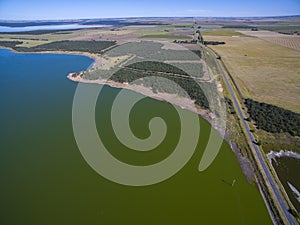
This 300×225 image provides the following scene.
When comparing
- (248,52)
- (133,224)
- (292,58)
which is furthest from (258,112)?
(248,52)

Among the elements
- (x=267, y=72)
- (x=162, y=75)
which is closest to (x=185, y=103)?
(x=162, y=75)

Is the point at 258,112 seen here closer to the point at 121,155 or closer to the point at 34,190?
the point at 121,155

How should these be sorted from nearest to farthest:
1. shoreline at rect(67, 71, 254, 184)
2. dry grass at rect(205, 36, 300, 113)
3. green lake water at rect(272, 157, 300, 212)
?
1. green lake water at rect(272, 157, 300, 212)
2. shoreline at rect(67, 71, 254, 184)
3. dry grass at rect(205, 36, 300, 113)

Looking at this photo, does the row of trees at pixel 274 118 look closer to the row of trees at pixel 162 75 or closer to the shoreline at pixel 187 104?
the shoreline at pixel 187 104

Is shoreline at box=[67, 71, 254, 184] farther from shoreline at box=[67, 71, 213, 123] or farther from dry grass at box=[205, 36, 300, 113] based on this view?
dry grass at box=[205, 36, 300, 113]

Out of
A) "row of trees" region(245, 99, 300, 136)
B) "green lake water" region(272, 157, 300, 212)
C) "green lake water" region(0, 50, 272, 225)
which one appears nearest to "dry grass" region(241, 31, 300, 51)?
"row of trees" region(245, 99, 300, 136)

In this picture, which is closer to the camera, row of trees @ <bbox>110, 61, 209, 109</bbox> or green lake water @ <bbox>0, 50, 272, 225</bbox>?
green lake water @ <bbox>0, 50, 272, 225</bbox>
